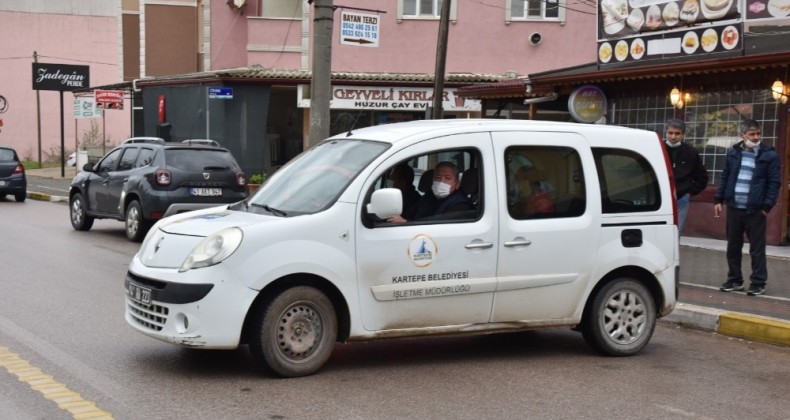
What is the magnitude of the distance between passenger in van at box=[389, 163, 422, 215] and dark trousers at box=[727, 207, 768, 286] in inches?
188

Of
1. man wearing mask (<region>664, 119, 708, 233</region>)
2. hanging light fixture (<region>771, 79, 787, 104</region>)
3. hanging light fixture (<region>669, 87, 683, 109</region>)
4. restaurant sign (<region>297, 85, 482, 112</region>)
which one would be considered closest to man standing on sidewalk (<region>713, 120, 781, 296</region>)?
man wearing mask (<region>664, 119, 708, 233</region>)

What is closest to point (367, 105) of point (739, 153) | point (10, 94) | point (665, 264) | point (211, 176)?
point (211, 176)

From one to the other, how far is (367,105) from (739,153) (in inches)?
745

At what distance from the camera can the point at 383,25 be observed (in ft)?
94.6

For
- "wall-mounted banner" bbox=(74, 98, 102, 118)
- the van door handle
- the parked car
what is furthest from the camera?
"wall-mounted banner" bbox=(74, 98, 102, 118)

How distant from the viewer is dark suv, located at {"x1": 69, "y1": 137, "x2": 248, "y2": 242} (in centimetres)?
1541

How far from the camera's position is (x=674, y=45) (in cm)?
1612

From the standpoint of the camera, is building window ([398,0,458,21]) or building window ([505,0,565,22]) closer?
building window ([398,0,458,21])

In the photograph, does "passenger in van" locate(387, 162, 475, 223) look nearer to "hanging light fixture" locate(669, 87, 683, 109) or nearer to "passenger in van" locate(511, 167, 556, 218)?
"passenger in van" locate(511, 167, 556, 218)

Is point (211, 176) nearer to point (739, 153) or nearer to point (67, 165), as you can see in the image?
point (739, 153)

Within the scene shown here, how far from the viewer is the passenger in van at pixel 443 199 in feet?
23.8

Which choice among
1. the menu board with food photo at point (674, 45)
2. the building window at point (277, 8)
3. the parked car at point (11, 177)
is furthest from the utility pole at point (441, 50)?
the parked car at point (11, 177)

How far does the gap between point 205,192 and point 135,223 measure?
1259mm

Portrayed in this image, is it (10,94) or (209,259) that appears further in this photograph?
(10,94)
